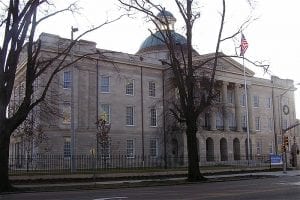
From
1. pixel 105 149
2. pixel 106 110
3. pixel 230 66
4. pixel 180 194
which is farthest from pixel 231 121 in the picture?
pixel 180 194

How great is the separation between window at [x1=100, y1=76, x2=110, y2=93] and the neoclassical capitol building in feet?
0.30

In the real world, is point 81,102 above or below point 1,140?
above

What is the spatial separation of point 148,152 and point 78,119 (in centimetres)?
1204

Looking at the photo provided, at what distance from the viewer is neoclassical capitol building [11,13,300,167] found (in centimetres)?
5878

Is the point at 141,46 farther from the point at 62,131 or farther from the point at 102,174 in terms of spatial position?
the point at 102,174

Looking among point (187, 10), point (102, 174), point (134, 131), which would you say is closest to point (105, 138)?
point (134, 131)

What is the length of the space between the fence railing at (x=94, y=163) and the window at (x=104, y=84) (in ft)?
29.7

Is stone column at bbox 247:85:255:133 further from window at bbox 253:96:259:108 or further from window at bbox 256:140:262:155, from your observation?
window at bbox 256:140:262:155

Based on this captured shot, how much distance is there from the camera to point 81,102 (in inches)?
2434

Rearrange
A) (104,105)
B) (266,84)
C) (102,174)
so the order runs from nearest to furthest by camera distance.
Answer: (102,174) < (104,105) < (266,84)

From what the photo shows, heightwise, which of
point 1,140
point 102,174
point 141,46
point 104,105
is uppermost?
point 141,46

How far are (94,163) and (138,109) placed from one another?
55.6 ft

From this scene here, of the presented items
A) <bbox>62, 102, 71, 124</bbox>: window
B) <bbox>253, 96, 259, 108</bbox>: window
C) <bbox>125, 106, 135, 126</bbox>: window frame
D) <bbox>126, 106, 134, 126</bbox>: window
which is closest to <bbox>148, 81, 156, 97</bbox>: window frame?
<bbox>125, 106, 135, 126</bbox>: window frame

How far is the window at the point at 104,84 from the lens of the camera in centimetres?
6450
